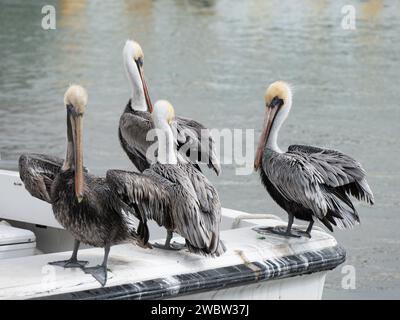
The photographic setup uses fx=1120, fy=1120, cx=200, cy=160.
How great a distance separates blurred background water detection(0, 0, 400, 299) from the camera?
9367mm

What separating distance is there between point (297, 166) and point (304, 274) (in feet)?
1.58

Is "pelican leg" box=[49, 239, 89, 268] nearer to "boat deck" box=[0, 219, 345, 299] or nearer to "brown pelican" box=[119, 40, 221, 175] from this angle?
"boat deck" box=[0, 219, 345, 299]

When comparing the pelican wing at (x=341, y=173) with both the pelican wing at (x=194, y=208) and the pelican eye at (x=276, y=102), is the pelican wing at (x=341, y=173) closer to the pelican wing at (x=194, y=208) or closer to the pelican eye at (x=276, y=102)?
the pelican eye at (x=276, y=102)

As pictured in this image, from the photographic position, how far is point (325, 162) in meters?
4.97

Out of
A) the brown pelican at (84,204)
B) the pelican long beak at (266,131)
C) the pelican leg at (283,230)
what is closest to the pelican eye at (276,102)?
the pelican long beak at (266,131)

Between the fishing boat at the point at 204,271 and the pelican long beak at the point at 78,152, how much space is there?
359 millimetres

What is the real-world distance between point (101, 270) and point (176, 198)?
0.41 metres

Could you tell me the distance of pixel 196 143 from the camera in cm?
532

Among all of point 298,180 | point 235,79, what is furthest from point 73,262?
point 235,79

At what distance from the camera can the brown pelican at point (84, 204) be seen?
427 centimetres

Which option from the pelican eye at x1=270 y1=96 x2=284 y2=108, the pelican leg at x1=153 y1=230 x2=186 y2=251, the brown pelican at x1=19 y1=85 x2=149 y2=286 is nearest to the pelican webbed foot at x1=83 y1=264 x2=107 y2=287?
the brown pelican at x1=19 y1=85 x2=149 y2=286

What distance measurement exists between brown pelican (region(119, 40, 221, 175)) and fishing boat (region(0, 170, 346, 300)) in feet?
1.25
